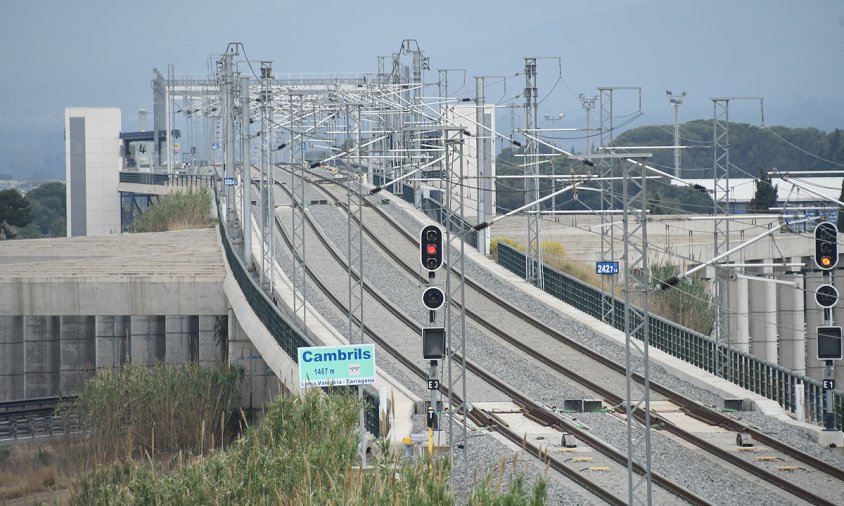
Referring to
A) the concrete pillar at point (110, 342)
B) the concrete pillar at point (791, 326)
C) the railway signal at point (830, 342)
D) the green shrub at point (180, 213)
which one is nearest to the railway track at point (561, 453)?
the railway signal at point (830, 342)

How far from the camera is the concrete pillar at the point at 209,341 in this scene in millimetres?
44312

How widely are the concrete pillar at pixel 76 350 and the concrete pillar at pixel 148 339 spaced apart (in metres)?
1.78

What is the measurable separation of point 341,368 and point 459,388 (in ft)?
34.4

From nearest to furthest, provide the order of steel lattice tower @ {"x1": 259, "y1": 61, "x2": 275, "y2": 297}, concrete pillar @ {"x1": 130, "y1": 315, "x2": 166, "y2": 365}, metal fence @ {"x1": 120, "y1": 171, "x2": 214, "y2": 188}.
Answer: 1. steel lattice tower @ {"x1": 259, "y1": 61, "x2": 275, "y2": 297}
2. concrete pillar @ {"x1": 130, "y1": 315, "x2": 166, "y2": 365}
3. metal fence @ {"x1": 120, "y1": 171, "x2": 214, "y2": 188}

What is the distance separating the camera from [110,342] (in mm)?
46656

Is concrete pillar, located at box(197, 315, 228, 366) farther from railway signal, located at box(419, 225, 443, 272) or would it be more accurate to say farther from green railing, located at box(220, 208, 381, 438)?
railway signal, located at box(419, 225, 443, 272)

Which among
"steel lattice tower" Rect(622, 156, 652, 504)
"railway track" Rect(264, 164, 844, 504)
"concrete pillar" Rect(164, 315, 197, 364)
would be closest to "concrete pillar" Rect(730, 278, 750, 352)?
"steel lattice tower" Rect(622, 156, 652, 504)

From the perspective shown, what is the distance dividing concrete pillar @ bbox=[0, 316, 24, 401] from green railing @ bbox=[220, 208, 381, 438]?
9101mm

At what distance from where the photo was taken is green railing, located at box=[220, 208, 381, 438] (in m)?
25.5

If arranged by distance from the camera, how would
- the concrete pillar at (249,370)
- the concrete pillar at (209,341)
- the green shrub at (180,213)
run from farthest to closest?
the green shrub at (180,213)
the concrete pillar at (209,341)
the concrete pillar at (249,370)

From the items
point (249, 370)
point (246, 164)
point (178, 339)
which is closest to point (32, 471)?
point (249, 370)

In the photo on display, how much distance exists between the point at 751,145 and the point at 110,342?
133 metres

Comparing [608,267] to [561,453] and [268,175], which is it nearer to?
[561,453]

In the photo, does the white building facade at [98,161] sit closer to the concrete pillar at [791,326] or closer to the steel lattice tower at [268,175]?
the concrete pillar at [791,326]
